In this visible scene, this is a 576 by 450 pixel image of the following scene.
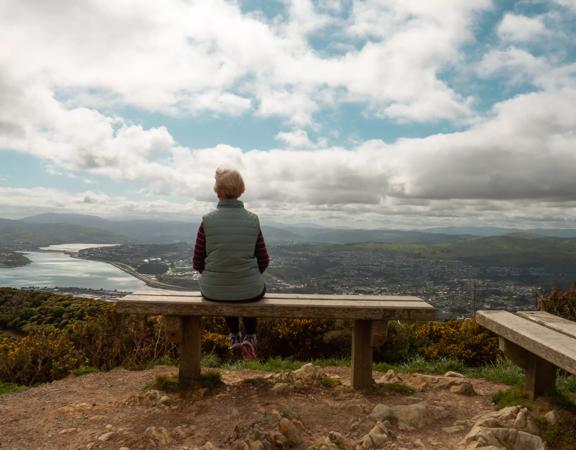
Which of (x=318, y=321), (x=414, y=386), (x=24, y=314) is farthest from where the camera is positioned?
(x=24, y=314)

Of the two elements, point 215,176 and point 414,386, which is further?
point 414,386

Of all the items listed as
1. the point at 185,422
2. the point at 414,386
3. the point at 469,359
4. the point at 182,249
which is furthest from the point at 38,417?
the point at 182,249

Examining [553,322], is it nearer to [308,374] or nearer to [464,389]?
[464,389]

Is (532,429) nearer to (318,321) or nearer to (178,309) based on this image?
(178,309)

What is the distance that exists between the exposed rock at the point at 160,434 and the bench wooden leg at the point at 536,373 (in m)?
3.31

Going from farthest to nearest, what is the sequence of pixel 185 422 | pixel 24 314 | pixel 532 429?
pixel 24 314, pixel 185 422, pixel 532 429

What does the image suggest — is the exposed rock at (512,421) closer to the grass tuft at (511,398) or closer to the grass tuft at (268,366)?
the grass tuft at (511,398)

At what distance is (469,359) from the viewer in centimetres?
760

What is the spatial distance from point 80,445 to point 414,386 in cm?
347

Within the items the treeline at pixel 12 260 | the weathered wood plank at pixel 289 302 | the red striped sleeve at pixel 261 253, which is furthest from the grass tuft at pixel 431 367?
the treeline at pixel 12 260

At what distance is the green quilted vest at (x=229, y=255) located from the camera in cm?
441

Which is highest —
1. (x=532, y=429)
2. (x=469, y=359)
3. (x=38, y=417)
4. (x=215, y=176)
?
(x=215, y=176)

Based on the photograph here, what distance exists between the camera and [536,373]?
4051 mm

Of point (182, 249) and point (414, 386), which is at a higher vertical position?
point (414, 386)
